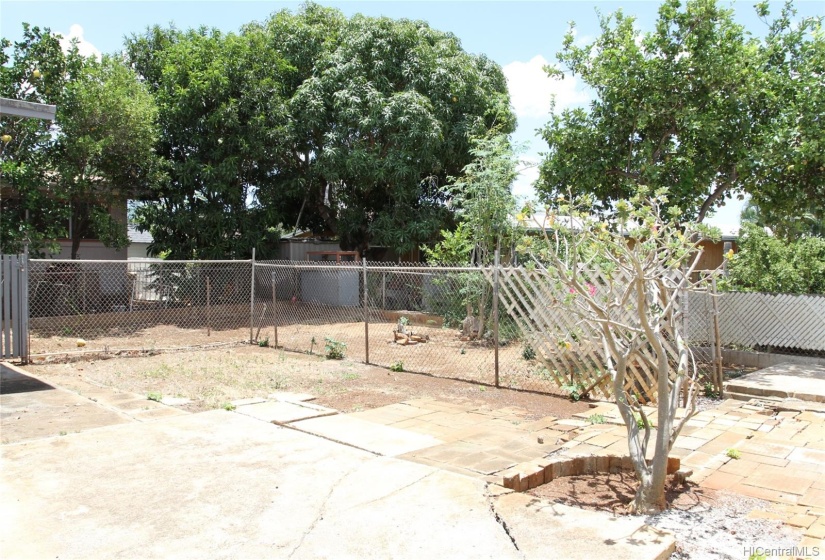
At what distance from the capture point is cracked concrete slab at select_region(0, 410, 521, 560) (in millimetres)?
3502

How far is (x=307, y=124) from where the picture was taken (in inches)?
697

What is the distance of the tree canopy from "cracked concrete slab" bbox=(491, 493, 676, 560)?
1317 cm

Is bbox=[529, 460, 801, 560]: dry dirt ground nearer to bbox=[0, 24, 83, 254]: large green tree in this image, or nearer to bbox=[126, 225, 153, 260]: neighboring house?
bbox=[0, 24, 83, 254]: large green tree

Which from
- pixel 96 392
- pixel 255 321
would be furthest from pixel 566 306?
pixel 255 321

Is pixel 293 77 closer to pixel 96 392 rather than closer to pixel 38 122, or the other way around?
pixel 38 122

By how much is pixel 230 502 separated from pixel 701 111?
31.1 feet

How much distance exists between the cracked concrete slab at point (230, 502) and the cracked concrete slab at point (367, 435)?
208mm

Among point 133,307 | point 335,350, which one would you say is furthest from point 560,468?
point 133,307

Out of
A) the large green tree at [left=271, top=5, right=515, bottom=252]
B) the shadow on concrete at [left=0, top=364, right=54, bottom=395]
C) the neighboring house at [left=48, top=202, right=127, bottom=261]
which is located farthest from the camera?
the neighboring house at [left=48, top=202, right=127, bottom=261]

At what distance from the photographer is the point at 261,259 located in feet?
61.0

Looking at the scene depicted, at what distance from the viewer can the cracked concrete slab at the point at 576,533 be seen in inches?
131

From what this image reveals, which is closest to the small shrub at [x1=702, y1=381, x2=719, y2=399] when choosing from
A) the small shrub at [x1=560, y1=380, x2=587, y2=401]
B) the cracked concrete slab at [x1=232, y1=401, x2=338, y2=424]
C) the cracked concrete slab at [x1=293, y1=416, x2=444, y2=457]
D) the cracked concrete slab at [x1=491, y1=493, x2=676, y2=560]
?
the small shrub at [x1=560, y1=380, x2=587, y2=401]

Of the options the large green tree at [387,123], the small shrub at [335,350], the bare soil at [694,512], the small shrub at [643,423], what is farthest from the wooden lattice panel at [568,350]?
the large green tree at [387,123]

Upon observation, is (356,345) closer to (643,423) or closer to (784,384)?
(784,384)
